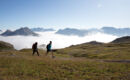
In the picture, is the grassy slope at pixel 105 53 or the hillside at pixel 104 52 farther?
the hillside at pixel 104 52

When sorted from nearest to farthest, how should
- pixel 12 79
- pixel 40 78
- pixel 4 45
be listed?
pixel 12 79
pixel 40 78
pixel 4 45

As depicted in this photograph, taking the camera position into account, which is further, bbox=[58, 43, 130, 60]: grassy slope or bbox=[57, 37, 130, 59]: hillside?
bbox=[57, 37, 130, 59]: hillside

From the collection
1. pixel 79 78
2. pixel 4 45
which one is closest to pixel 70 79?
pixel 79 78

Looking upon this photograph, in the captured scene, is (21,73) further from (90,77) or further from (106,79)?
(106,79)

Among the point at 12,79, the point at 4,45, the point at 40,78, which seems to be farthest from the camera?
the point at 4,45

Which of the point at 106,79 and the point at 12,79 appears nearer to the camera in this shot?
the point at 12,79

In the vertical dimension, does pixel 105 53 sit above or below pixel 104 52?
below

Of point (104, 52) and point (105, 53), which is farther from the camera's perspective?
point (104, 52)

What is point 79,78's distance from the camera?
558 inches

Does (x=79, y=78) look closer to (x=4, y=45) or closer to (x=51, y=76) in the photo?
(x=51, y=76)

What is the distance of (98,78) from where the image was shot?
1433cm

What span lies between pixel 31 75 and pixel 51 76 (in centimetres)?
223

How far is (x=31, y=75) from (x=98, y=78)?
286 inches

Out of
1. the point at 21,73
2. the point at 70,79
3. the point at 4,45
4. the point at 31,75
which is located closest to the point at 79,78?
the point at 70,79
